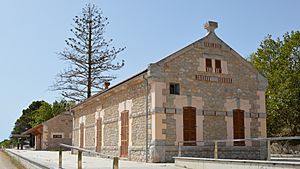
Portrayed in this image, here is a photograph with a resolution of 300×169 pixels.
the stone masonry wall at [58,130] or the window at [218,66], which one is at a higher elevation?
the window at [218,66]

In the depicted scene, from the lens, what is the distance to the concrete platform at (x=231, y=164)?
8.46m

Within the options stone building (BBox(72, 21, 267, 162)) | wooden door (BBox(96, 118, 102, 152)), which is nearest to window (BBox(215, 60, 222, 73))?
stone building (BBox(72, 21, 267, 162))

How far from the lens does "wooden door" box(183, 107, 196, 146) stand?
51.0ft

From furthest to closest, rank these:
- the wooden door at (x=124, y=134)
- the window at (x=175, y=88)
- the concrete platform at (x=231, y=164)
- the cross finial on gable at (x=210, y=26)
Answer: the wooden door at (x=124, y=134) → the cross finial on gable at (x=210, y=26) → the window at (x=175, y=88) → the concrete platform at (x=231, y=164)

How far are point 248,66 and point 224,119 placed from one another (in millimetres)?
3038

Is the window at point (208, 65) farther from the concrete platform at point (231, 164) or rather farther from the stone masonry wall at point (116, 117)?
the concrete platform at point (231, 164)

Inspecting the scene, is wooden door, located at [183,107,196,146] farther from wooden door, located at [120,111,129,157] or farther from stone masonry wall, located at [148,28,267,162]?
wooden door, located at [120,111,129,157]

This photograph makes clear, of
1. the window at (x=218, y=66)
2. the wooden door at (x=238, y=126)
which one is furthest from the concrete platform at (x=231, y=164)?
the window at (x=218, y=66)

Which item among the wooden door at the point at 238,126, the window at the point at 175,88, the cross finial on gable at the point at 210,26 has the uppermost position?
the cross finial on gable at the point at 210,26

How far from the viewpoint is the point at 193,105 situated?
1591 centimetres

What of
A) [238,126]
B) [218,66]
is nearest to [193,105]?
[218,66]

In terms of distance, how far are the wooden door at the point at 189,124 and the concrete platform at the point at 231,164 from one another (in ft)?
7.57

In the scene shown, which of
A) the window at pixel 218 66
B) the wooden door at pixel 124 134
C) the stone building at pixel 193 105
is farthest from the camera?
the wooden door at pixel 124 134

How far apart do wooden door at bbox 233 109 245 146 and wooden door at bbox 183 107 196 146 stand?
85.0 inches
